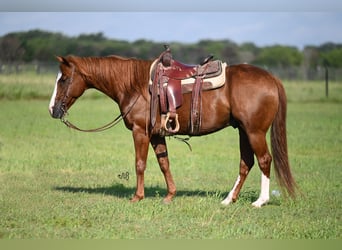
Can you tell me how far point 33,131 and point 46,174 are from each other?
16.7 feet

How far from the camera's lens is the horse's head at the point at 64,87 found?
7.86m

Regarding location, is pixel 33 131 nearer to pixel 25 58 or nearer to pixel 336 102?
pixel 25 58

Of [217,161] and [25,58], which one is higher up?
[25,58]

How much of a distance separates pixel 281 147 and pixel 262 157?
16.2 inches

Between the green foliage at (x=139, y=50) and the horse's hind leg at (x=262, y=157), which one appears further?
the green foliage at (x=139, y=50)

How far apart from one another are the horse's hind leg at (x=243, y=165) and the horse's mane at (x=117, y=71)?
160cm

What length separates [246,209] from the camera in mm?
7500

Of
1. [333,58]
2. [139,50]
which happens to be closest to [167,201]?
[333,58]

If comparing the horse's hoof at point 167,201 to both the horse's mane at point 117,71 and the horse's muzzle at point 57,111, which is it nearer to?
the horse's mane at point 117,71

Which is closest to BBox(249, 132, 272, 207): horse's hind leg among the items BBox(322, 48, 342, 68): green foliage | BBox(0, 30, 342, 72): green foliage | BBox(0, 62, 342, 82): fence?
BBox(0, 30, 342, 72): green foliage

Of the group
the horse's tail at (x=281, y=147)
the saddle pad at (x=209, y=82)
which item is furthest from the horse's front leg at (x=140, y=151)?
the horse's tail at (x=281, y=147)

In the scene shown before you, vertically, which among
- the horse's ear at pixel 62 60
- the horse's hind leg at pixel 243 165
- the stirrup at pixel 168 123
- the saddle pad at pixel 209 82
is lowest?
the horse's hind leg at pixel 243 165

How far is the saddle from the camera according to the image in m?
7.62

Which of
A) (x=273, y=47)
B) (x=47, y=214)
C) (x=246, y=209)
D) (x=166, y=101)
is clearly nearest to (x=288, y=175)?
(x=246, y=209)
